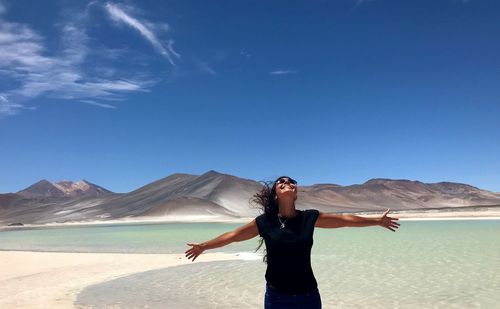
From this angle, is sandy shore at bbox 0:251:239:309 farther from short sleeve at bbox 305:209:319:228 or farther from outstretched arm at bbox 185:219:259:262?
short sleeve at bbox 305:209:319:228

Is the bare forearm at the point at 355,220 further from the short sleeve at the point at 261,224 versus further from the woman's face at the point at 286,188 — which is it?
the short sleeve at the point at 261,224

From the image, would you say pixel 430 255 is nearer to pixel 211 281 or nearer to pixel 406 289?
pixel 406 289

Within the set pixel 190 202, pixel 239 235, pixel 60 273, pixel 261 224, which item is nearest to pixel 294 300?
pixel 261 224

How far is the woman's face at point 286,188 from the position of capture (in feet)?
13.7

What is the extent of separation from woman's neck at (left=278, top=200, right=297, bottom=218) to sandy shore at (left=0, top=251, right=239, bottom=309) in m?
7.99

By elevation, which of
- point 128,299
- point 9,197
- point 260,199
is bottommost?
point 128,299

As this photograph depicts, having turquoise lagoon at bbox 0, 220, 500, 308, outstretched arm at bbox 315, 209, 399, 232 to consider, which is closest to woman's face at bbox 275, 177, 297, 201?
outstretched arm at bbox 315, 209, 399, 232

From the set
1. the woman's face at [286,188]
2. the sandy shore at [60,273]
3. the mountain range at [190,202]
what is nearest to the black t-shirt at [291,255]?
the woman's face at [286,188]

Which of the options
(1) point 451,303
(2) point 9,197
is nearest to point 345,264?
(1) point 451,303

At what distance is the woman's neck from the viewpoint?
13.7ft

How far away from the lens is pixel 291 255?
403 cm

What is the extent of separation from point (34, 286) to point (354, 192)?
18679 centimetres

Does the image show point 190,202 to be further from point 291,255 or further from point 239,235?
point 291,255

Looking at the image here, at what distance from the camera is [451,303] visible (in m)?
9.75
